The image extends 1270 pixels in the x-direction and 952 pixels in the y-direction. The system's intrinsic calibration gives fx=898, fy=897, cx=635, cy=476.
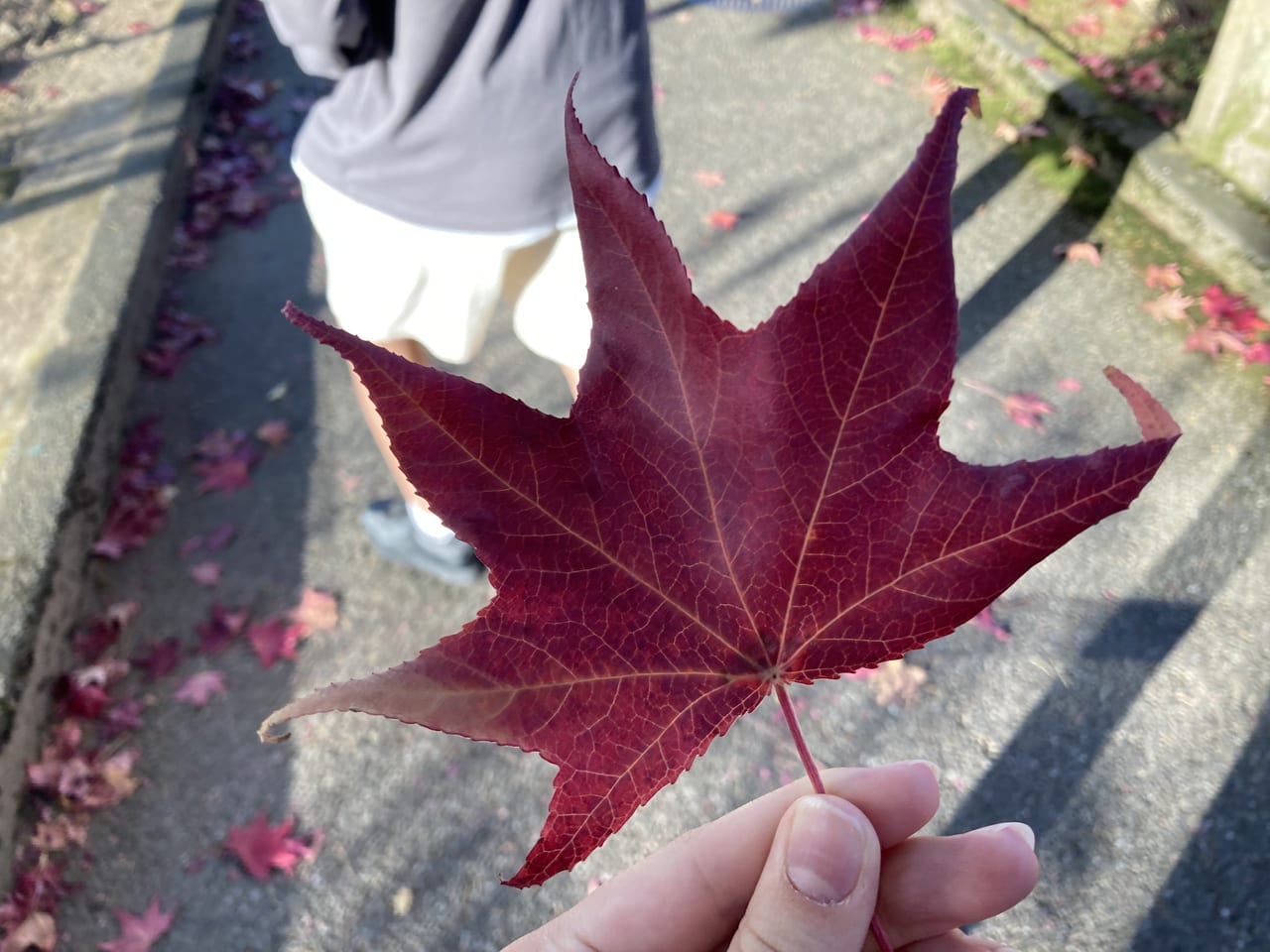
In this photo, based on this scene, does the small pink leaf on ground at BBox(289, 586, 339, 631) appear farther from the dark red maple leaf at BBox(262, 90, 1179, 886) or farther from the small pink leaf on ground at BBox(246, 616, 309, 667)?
the dark red maple leaf at BBox(262, 90, 1179, 886)

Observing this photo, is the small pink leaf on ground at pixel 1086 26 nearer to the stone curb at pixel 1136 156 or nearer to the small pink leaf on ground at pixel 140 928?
the stone curb at pixel 1136 156

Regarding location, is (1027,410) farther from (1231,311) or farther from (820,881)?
(820,881)

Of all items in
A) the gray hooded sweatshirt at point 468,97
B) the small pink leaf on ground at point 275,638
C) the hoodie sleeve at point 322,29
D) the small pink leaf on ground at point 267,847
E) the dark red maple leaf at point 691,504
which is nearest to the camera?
the dark red maple leaf at point 691,504

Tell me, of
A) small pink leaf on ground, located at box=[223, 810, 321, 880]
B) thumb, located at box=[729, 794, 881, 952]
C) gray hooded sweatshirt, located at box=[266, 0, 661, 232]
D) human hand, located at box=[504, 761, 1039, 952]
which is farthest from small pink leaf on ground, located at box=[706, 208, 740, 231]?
thumb, located at box=[729, 794, 881, 952]

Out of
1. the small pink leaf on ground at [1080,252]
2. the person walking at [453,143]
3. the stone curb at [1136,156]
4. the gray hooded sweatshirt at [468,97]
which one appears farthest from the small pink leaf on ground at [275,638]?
the stone curb at [1136,156]

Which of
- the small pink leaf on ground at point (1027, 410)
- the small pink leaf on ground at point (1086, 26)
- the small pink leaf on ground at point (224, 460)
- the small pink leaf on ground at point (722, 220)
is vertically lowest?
the small pink leaf on ground at point (224, 460)

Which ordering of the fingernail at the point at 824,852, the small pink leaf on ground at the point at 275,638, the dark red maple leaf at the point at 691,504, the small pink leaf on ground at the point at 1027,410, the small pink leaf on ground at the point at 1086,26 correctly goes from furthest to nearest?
the small pink leaf on ground at the point at 1086,26
the small pink leaf on ground at the point at 1027,410
the small pink leaf on ground at the point at 275,638
the fingernail at the point at 824,852
the dark red maple leaf at the point at 691,504

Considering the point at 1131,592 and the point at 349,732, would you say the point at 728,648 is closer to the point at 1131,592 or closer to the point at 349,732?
the point at 349,732
